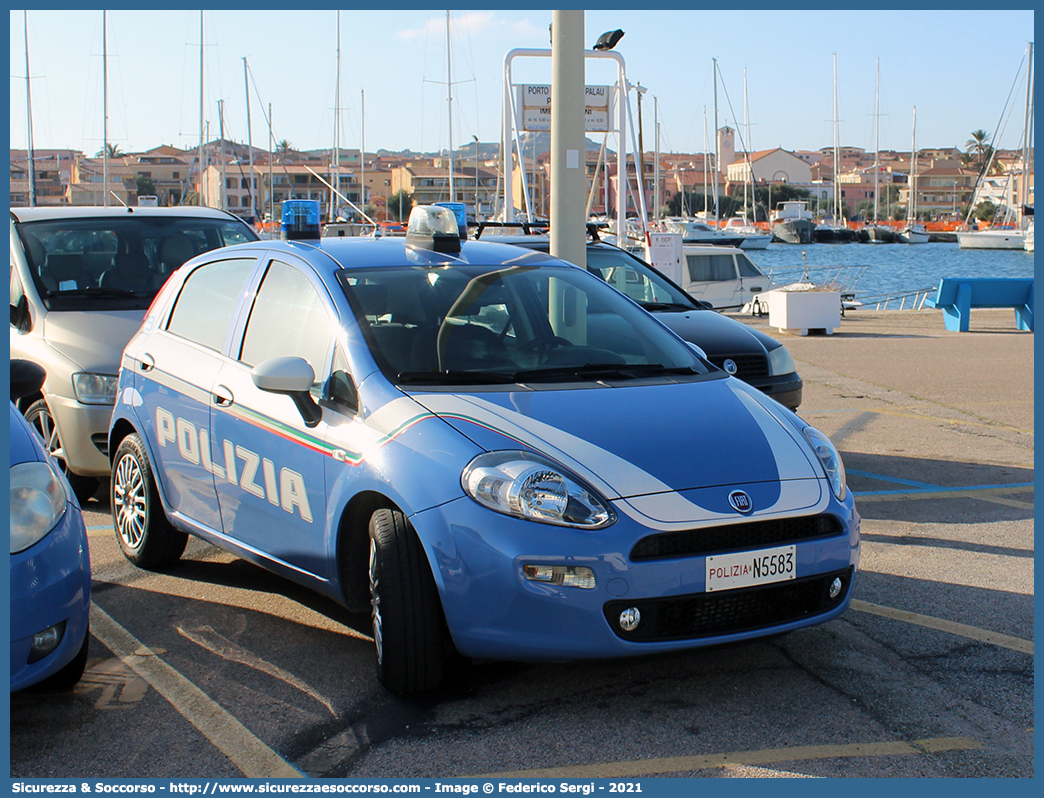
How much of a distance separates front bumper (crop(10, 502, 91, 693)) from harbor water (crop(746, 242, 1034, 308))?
39.3 meters

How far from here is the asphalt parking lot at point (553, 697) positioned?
3.43m

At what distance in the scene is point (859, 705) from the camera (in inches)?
150

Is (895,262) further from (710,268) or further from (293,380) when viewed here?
(293,380)

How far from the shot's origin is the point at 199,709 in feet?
12.6

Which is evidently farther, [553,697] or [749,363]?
[749,363]

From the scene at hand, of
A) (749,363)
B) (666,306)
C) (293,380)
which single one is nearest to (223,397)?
(293,380)

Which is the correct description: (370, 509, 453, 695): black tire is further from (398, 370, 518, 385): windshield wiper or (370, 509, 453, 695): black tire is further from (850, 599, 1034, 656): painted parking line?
(850, 599, 1034, 656): painted parking line

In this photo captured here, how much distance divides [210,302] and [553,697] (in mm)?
2644

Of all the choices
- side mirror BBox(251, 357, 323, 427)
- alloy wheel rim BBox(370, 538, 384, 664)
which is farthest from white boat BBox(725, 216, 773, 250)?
alloy wheel rim BBox(370, 538, 384, 664)

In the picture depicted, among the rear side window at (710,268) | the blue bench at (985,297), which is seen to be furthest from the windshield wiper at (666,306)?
the rear side window at (710,268)

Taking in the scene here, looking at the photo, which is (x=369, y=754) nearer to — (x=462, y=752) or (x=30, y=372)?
(x=462, y=752)

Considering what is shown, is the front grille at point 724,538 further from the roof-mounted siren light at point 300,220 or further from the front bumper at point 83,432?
the front bumper at point 83,432

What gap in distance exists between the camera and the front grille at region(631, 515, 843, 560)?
358 cm

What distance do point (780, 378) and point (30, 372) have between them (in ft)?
16.6
